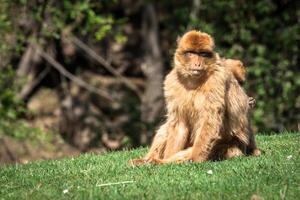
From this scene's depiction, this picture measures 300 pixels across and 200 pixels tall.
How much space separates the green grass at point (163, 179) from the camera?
7.99m

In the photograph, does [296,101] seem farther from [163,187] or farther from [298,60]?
[163,187]

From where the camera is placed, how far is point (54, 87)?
81.2ft

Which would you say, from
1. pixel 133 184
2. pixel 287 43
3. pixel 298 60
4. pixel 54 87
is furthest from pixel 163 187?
pixel 54 87

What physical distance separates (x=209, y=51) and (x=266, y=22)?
11.3 m

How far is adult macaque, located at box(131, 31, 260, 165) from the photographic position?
9.64 m

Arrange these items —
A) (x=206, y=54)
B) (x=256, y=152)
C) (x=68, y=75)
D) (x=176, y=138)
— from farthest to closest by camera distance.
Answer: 1. (x=68, y=75)
2. (x=256, y=152)
3. (x=176, y=138)
4. (x=206, y=54)

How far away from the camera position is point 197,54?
985 centimetres

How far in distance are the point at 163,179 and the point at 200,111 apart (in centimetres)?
135

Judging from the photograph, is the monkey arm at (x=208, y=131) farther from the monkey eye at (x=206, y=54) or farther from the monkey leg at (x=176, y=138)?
the monkey eye at (x=206, y=54)

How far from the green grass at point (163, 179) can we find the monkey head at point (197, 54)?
1.22 m

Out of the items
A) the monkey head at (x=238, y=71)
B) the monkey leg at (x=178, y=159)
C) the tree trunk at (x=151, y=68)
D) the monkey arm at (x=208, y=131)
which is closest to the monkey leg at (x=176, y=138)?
the monkey leg at (x=178, y=159)

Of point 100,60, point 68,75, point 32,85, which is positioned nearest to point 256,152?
point 68,75

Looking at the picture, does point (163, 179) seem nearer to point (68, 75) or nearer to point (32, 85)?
point (68, 75)

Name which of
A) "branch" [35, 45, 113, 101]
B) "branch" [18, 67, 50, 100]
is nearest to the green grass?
"branch" [35, 45, 113, 101]
